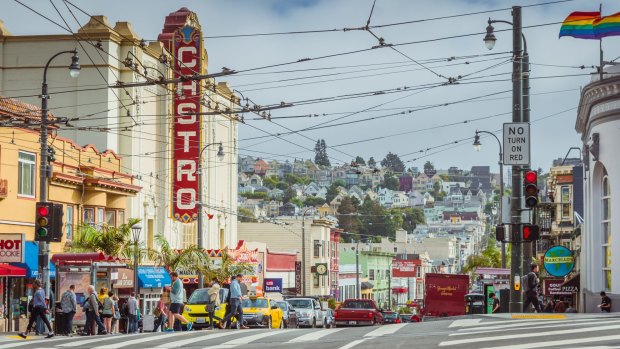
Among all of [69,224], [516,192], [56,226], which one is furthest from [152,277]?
[516,192]

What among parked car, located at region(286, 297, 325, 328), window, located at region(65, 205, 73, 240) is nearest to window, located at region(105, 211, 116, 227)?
window, located at region(65, 205, 73, 240)

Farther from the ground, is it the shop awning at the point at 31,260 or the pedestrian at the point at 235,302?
the shop awning at the point at 31,260

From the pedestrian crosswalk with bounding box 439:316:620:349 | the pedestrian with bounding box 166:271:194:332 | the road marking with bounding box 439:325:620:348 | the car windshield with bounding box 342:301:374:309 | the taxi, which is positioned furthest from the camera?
the car windshield with bounding box 342:301:374:309

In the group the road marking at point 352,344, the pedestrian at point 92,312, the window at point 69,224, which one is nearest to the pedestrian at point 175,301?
the pedestrian at point 92,312

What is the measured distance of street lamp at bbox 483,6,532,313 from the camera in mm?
27047

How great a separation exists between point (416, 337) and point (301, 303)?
27178 mm

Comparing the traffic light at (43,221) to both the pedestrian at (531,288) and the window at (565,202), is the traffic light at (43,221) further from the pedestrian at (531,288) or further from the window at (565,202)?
the window at (565,202)

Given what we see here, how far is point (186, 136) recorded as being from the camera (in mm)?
57781

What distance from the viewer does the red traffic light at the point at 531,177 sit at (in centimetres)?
2656

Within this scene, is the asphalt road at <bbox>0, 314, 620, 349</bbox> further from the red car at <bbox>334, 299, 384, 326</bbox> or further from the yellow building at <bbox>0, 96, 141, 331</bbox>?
the red car at <bbox>334, 299, 384, 326</bbox>

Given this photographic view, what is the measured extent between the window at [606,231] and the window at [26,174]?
2170cm

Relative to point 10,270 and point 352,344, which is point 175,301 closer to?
point 10,270

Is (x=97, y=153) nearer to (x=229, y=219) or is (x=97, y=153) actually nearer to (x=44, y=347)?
(x=229, y=219)

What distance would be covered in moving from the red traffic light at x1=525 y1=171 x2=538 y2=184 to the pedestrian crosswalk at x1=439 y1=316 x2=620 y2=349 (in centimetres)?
524
